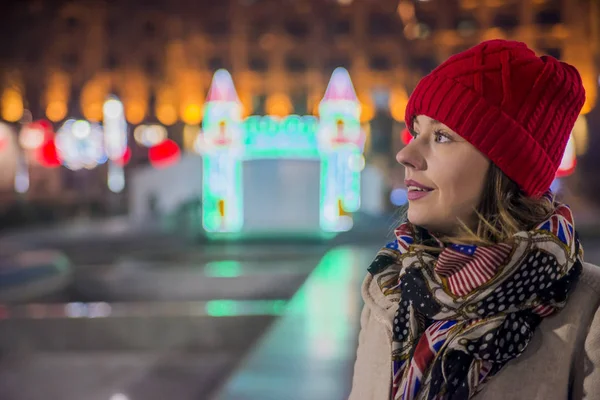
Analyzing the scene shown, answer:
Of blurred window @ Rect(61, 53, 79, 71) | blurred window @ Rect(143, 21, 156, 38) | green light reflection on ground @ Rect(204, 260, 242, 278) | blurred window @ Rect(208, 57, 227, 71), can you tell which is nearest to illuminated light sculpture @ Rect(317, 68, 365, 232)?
blurred window @ Rect(208, 57, 227, 71)

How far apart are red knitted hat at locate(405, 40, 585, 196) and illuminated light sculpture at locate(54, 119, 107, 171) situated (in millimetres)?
14432

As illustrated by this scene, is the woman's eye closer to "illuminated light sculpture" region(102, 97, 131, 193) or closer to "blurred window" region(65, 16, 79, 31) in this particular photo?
"illuminated light sculpture" region(102, 97, 131, 193)

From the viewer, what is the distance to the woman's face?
105 centimetres

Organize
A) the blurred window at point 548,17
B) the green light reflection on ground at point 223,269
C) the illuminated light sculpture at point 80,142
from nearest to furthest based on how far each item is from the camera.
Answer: the green light reflection on ground at point 223,269 < the illuminated light sculpture at point 80,142 < the blurred window at point 548,17

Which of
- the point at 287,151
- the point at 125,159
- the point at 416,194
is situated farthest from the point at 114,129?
the point at 416,194

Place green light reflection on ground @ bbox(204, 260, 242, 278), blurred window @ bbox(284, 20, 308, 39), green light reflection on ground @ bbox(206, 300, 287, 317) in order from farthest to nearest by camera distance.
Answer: blurred window @ bbox(284, 20, 308, 39)
green light reflection on ground @ bbox(204, 260, 242, 278)
green light reflection on ground @ bbox(206, 300, 287, 317)

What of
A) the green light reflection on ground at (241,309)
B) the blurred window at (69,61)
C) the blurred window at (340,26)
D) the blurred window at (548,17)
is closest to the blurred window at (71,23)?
the blurred window at (69,61)

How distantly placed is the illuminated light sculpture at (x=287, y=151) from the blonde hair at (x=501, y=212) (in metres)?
11.9

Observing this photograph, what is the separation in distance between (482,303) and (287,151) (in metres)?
12.4

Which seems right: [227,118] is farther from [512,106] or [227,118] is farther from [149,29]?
[512,106]

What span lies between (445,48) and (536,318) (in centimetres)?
1464

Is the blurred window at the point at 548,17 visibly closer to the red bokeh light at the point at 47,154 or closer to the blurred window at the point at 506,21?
the blurred window at the point at 506,21

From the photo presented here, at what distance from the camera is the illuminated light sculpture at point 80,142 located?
14.4 metres

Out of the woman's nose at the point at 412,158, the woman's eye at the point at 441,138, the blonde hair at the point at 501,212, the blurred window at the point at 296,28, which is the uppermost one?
the blurred window at the point at 296,28
